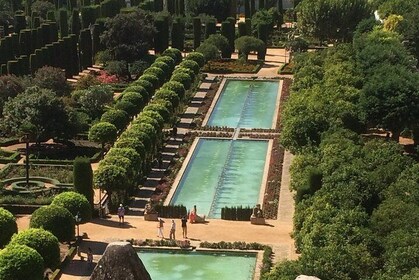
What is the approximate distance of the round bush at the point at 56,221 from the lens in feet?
108

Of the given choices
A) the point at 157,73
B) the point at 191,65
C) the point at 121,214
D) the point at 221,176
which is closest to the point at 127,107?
the point at 221,176

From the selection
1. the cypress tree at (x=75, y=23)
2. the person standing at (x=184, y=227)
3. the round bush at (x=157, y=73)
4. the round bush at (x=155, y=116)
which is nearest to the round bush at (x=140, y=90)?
the round bush at (x=157, y=73)

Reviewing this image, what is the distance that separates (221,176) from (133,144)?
5.60m

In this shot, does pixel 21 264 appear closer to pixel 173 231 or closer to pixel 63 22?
pixel 173 231

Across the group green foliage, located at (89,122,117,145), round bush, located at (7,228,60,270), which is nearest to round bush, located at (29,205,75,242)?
round bush, located at (7,228,60,270)

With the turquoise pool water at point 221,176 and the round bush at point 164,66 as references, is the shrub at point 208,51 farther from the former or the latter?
the turquoise pool water at point 221,176

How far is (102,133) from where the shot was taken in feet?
156

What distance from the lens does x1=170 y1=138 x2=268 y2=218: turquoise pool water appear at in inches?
1681

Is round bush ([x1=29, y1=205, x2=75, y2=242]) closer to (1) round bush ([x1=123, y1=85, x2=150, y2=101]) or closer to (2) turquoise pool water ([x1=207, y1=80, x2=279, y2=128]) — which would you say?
(1) round bush ([x1=123, y1=85, x2=150, y2=101])

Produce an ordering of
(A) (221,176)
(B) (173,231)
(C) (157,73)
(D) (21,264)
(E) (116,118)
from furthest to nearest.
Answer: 1. (C) (157,73)
2. (E) (116,118)
3. (A) (221,176)
4. (B) (173,231)
5. (D) (21,264)

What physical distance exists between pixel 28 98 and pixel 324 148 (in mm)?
16920

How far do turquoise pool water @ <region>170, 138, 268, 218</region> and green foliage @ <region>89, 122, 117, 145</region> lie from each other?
4.38m

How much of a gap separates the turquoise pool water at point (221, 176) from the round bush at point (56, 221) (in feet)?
29.5

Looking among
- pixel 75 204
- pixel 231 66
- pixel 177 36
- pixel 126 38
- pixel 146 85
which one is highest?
pixel 126 38
